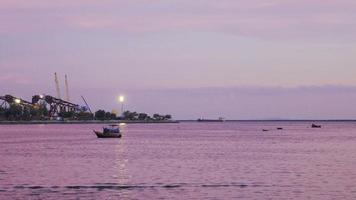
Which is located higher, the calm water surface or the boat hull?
the boat hull

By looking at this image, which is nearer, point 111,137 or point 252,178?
point 252,178

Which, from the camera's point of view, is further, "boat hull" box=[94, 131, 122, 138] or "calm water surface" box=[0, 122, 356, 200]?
"boat hull" box=[94, 131, 122, 138]

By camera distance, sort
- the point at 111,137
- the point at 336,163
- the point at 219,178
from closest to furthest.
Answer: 1. the point at 219,178
2. the point at 336,163
3. the point at 111,137

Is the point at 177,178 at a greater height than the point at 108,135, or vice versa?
the point at 108,135

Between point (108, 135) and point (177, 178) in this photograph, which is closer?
point (177, 178)

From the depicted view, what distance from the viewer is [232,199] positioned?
41.7 metres

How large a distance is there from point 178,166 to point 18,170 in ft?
51.3

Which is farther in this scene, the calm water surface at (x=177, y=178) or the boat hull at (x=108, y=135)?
the boat hull at (x=108, y=135)

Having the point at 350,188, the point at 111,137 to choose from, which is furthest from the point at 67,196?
the point at 111,137

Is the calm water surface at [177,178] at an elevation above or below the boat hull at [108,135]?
below

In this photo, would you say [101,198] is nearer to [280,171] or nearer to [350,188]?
[350,188]

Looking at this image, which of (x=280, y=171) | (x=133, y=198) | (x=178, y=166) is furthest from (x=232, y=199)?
(x=178, y=166)

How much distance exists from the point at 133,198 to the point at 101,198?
198 centimetres

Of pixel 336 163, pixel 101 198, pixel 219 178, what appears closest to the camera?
pixel 101 198
